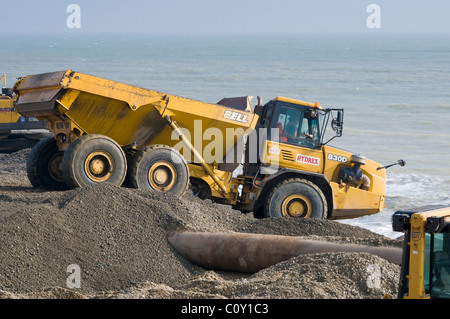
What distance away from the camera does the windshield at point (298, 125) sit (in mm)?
13094

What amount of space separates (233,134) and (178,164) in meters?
1.16

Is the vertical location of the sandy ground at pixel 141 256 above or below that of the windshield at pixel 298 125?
below

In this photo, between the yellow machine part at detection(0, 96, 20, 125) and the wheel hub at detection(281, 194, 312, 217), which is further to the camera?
the yellow machine part at detection(0, 96, 20, 125)

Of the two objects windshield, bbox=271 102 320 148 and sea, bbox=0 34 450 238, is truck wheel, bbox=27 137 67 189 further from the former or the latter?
sea, bbox=0 34 450 238

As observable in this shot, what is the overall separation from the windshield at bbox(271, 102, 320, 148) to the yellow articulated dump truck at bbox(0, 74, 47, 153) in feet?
31.4

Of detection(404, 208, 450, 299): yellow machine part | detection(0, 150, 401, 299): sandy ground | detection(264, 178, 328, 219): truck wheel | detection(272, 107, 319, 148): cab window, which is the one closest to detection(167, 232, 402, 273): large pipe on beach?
detection(0, 150, 401, 299): sandy ground

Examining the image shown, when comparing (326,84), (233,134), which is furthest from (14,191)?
(326,84)

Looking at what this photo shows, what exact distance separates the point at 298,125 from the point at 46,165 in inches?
185

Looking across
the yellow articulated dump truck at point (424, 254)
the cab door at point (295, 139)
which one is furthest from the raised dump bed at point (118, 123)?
the yellow articulated dump truck at point (424, 254)

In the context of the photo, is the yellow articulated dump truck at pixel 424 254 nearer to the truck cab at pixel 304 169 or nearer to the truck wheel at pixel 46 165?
the truck cab at pixel 304 169

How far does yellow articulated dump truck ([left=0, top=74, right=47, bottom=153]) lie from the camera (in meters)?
21.2

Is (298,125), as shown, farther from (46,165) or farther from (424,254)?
(424,254)
